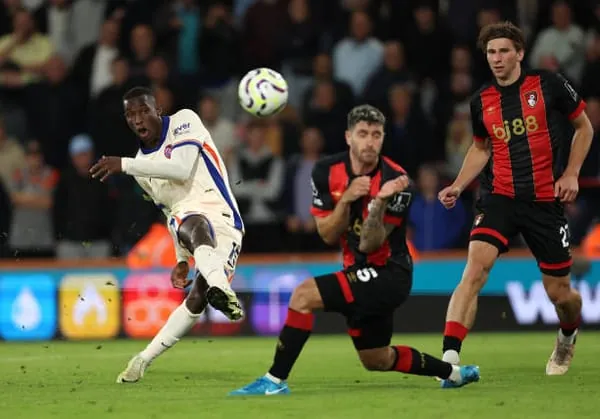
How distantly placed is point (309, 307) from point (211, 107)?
313 inches

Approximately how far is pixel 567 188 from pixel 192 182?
276 centimetres

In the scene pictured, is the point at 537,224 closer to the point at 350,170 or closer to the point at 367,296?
the point at 350,170

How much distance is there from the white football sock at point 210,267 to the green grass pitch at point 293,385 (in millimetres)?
726

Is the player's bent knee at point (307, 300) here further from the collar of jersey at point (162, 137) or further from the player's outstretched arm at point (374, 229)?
the collar of jersey at point (162, 137)

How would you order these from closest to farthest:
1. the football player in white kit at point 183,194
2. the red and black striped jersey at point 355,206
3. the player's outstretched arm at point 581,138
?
the red and black striped jersey at point 355,206 < the player's outstretched arm at point 581,138 < the football player in white kit at point 183,194

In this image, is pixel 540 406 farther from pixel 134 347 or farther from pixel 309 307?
pixel 134 347

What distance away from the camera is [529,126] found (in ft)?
32.7

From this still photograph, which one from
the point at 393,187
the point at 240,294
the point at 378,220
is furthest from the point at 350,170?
the point at 240,294

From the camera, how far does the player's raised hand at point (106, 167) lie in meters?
9.48

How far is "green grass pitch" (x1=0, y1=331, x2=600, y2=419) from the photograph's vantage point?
797cm

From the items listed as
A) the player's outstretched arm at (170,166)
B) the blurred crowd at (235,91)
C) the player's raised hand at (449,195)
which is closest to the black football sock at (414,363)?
the player's raised hand at (449,195)

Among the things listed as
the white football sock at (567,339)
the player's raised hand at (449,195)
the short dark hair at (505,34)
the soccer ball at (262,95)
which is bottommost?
the white football sock at (567,339)

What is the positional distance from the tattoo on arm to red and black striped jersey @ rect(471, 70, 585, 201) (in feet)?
6.05

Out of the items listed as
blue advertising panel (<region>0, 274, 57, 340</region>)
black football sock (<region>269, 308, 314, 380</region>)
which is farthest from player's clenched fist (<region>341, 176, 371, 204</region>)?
blue advertising panel (<region>0, 274, 57, 340</region>)
